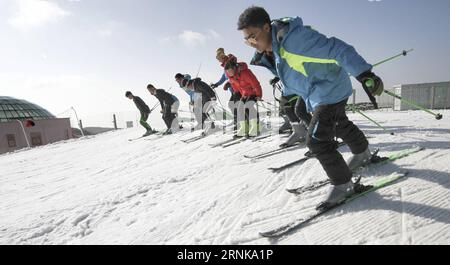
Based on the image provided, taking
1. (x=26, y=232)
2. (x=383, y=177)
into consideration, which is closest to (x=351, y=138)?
(x=383, y=177)

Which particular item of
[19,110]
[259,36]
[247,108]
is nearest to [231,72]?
[247,108]

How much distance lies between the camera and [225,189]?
11.1 feet

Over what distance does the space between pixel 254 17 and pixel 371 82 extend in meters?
1.12

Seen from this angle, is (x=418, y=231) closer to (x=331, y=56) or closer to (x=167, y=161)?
(x=331, y=56)

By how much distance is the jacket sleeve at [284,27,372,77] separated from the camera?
7.20ft

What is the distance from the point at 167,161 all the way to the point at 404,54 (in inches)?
198

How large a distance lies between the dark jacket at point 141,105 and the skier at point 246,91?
18.8 ft

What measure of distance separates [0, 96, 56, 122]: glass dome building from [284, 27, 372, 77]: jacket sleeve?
38584mm

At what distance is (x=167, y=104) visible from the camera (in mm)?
10344

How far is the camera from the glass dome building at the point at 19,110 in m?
31.8

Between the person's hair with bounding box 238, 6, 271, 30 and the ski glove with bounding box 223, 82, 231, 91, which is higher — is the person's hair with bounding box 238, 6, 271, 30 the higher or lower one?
the higher one

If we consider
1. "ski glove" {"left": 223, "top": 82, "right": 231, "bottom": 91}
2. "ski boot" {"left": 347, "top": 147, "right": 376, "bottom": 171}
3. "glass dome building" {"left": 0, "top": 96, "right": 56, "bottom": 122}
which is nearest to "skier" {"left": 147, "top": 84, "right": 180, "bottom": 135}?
"ski glove" {"left": 223, "top": 82, "right": 231, "bottom": 91}

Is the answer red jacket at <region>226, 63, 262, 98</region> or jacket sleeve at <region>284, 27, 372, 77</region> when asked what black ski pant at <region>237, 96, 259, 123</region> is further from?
jacket sleeve at <region>284, 27, 372, 77</region>

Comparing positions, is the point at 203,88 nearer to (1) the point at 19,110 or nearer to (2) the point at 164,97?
(2) the point at 164,97
